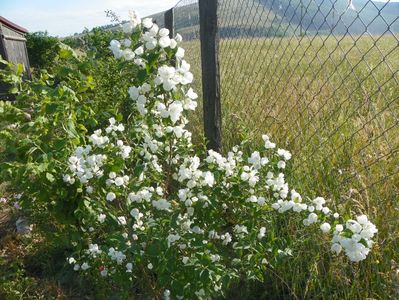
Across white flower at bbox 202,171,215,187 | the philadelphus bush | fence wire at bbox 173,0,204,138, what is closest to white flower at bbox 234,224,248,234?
the philadelphus bush

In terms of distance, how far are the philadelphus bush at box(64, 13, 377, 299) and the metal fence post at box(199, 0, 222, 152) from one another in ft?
3.07

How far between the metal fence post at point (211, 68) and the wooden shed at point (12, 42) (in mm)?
8318

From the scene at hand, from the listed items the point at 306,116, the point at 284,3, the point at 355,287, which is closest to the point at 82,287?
the point at 355,287

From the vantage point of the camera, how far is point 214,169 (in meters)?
1.74

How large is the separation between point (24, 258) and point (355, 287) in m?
2.35

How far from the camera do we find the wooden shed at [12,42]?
34.4 ft

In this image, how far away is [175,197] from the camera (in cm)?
191

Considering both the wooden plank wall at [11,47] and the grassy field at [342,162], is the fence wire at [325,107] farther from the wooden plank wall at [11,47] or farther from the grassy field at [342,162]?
the wooden plank wall at [11,47]

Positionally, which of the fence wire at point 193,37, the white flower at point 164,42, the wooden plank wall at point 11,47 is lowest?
the wooden plank wall at point 11,47

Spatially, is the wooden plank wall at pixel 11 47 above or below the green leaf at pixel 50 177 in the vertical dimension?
below

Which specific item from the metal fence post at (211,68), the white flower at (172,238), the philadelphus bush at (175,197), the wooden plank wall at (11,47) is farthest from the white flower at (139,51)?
the wooden plank wall at (11,47)

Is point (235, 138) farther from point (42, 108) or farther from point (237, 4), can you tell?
point (42, 108)

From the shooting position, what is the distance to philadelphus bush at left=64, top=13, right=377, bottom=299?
1552 mm

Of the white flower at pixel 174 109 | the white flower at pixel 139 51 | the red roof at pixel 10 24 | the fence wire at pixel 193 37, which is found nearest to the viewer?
the white flower at pixel 139 51
